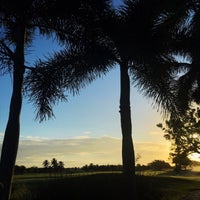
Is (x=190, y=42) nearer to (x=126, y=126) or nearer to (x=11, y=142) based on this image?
(x=126, y=126)

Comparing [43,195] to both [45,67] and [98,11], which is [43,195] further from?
[98,11]

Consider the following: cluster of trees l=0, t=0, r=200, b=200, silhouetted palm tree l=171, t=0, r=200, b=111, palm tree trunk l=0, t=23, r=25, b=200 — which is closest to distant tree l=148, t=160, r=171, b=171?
silhouetted palm tree l=171, t=0, r=200, b=111

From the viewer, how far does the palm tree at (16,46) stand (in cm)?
1022

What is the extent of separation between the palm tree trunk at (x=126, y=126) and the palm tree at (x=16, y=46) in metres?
2.65

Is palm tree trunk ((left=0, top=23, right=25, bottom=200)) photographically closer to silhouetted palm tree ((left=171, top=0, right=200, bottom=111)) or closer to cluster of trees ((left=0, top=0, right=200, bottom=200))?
cluster of trees ((left=0, top=0, right=200, bottom=200))

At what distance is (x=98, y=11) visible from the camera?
12.9 meters

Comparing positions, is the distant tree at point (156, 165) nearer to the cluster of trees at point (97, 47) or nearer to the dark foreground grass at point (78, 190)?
the dark foreground grass at point (78, 190)

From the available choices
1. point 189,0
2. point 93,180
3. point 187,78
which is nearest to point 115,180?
point 93,180

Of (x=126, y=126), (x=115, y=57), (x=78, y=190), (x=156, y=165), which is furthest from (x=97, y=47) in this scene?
(x=156, y=165)

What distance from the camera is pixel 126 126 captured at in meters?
12.0

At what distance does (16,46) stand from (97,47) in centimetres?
254

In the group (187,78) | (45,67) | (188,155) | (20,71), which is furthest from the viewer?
(188,155)

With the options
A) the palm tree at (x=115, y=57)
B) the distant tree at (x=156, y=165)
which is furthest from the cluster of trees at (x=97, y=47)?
the distant tree at (x=156, y=165)

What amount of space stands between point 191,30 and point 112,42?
160 inches
